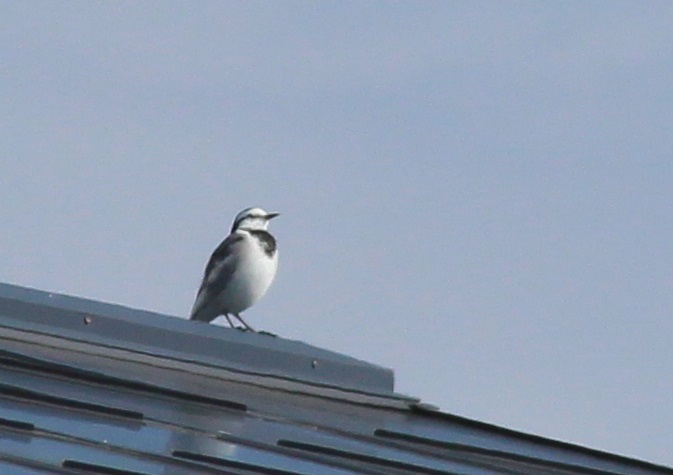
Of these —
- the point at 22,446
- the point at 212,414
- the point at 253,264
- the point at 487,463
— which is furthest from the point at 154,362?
the point at 253,264

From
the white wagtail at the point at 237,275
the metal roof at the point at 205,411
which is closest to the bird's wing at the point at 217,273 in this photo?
the white wagtail at the point at 237,275

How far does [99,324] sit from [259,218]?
6.88 m

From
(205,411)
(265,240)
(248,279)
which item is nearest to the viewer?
(205,411)

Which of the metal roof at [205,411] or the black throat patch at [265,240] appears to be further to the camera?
the black throat patch at [265,240]

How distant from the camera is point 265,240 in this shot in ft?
48.5

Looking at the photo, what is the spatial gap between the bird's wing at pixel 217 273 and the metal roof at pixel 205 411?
5598 millimetres

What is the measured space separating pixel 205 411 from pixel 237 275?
7.00 m

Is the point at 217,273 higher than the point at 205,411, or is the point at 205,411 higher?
the point at 217,273

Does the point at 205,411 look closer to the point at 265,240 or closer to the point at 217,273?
the point at 217,273

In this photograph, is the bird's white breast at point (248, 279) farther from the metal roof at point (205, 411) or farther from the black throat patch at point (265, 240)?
the metal roof at point (205, 411)

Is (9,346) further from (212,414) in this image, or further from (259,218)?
(259,218)

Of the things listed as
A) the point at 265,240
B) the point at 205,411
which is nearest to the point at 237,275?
the point at 265,240

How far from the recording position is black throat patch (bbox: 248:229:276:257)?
14.6 m

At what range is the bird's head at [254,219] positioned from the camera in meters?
15.2
